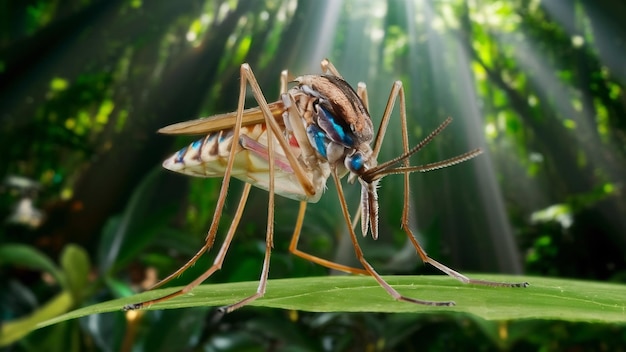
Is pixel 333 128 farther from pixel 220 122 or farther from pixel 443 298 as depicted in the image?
pixel 443 298

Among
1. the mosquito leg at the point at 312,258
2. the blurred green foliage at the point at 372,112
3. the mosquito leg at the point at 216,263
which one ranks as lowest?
the blurred green foliage at the point at 372,112

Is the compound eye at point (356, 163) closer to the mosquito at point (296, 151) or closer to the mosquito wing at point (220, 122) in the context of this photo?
the mosquito at point (296, 151)

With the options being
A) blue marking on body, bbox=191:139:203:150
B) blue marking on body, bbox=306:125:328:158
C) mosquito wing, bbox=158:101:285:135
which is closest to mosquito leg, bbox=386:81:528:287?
blue marking on body, bbox=306:125:328:158

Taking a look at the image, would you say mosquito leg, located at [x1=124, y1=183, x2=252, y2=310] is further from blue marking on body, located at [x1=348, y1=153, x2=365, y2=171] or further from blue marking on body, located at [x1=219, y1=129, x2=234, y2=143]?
blue marking on body, located at [x1=348, y1=153, x2=365, y2=171]

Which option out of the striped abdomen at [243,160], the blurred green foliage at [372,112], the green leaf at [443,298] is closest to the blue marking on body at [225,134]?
the striped abdomen at [243,160]

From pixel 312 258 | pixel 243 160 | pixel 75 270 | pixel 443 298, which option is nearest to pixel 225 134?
pixel 243 160

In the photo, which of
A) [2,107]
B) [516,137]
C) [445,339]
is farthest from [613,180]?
[2,107]
